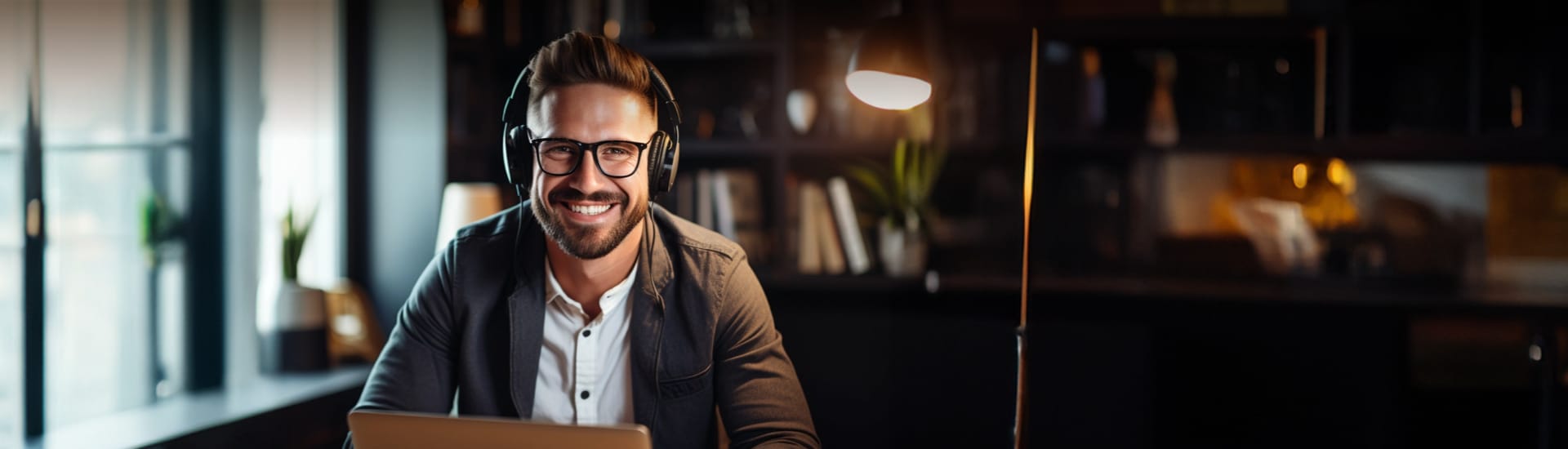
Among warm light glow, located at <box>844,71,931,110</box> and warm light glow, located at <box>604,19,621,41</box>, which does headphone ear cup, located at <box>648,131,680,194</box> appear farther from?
warm light glow, located at <box>604,19,621,41</box>

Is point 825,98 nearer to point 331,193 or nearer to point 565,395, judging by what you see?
point 331,193

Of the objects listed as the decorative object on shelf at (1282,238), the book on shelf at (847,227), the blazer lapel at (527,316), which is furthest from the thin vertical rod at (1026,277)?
the decorative object on shelf at (1282,238)

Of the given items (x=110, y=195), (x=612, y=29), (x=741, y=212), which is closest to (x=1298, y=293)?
(x=741, y=212)

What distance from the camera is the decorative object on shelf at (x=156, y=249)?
2383 millimetres

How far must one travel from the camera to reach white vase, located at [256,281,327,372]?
2477mm

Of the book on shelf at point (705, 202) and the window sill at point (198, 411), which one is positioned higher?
the book on shelf at point (705, 202)

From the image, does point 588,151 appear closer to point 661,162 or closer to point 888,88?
point 661,162

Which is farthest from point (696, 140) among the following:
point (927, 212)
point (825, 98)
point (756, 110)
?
point (927, 212)

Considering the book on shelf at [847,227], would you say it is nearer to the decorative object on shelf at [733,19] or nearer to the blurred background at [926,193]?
the blurred background at [926,193]

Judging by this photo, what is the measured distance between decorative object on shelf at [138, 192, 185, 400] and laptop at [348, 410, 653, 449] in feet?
5.98

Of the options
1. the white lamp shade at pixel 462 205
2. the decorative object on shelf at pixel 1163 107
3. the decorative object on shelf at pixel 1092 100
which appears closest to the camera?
the white lamp shade at pixel 462 205

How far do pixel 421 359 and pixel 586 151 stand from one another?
0.34 m

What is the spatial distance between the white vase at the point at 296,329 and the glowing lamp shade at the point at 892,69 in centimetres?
172

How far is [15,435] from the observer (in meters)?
1.97
